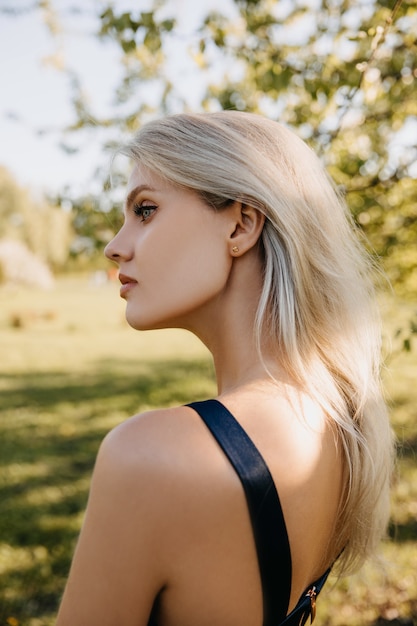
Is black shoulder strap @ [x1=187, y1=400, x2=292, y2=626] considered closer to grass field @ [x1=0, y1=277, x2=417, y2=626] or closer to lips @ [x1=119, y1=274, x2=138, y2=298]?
lips @ [x1=119, y1=274, x2=138, y2=298]

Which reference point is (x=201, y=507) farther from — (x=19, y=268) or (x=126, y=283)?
(x=19, y=268)

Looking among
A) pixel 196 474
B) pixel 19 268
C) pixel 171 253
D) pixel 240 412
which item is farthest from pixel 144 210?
pixel 19 268

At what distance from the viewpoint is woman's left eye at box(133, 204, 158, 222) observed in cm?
166

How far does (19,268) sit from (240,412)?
44094 mm

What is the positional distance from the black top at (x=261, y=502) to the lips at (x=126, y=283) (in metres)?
0.48

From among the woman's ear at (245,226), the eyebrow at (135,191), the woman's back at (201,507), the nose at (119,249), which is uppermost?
the eyebrow at (135,191)

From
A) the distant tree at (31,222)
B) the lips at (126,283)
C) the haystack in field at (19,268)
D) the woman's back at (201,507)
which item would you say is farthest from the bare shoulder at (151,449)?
the distant tree at (31,222)

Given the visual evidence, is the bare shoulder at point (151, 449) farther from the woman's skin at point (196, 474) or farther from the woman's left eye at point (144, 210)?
the woman's left eye at point (144, 210)

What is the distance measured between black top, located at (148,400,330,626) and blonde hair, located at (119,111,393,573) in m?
0.30

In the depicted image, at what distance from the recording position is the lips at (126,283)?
1686 mm

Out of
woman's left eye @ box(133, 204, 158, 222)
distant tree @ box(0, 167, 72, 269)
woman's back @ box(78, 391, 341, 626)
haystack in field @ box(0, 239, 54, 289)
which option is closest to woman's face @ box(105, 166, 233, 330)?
woman's left eye @ box(133, 204, 158, 222)

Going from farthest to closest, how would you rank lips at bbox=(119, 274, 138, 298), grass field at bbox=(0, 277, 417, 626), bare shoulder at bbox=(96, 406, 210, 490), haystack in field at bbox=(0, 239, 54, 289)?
haystack in field at bbox=(0, 239, 54, 289) → grass field at bbox=(0, 277, 417, 626) → lips at bbox=(119, 274, 138, 298) → bare shoulder at bbox=(96, 406, 210, 490)

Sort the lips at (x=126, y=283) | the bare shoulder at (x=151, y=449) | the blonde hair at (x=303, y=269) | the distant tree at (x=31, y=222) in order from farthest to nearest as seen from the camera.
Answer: the distant tree at (x=31, y=222)
the lips at (x=126, y=283)
the blonde hair at (x=303, y=269)
the bare shoulder at (x=151, y=449)

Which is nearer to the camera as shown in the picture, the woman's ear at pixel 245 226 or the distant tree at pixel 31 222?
the woman's ear at pixel 245 226
